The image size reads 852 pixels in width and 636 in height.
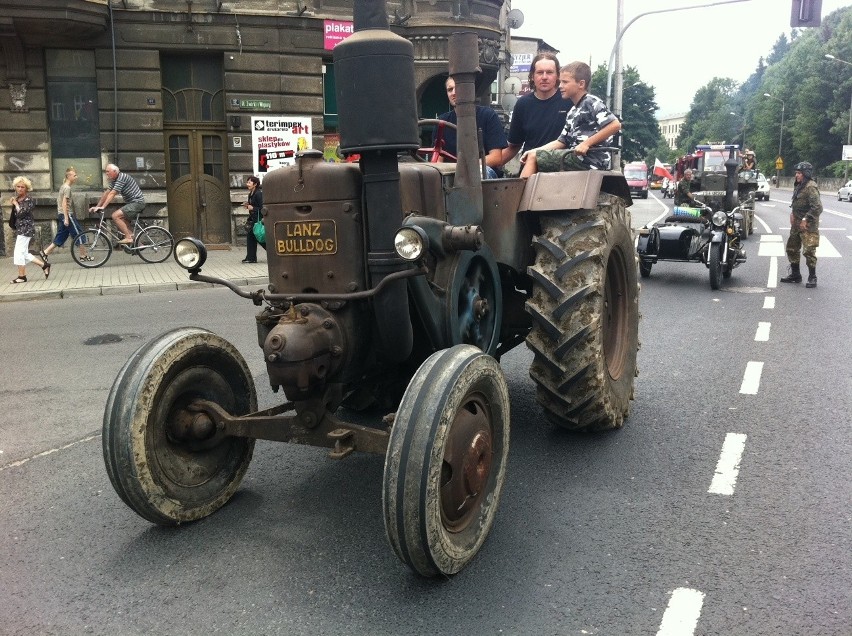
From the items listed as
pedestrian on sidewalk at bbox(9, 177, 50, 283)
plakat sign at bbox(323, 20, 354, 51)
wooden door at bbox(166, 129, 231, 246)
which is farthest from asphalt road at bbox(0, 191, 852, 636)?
plakat sign at bbox(323, 20, 354, 51)

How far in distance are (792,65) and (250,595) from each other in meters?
99.2

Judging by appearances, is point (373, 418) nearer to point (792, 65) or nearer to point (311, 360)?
point (311, 360)

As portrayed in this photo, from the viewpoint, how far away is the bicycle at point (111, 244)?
15.5 metres

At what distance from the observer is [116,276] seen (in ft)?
46.5

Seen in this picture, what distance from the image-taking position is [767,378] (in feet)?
22.2

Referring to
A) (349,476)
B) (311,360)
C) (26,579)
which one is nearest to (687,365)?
(349,476)

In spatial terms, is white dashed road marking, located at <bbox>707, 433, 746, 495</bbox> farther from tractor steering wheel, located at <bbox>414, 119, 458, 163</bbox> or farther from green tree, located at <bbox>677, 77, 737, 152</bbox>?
green tree, located at <bbox>677, 77, 737, 152</bbox>

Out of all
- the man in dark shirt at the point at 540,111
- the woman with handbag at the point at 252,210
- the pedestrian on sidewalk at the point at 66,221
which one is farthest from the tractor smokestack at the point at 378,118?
the pedestrian on sidewalk at the point at 66,221

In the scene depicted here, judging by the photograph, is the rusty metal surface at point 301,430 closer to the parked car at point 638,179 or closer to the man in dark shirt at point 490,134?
the man in dark shirt at point 490,134

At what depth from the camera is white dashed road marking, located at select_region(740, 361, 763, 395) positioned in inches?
251

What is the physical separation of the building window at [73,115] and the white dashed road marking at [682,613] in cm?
1699

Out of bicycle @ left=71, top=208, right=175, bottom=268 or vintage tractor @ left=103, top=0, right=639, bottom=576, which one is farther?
bicycle @ left=71, top=208, right=175, bottom=268

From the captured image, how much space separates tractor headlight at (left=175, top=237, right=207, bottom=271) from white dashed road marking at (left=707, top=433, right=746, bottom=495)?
114 inches

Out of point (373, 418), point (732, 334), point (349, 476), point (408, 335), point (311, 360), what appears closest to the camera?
point (311, 360)
